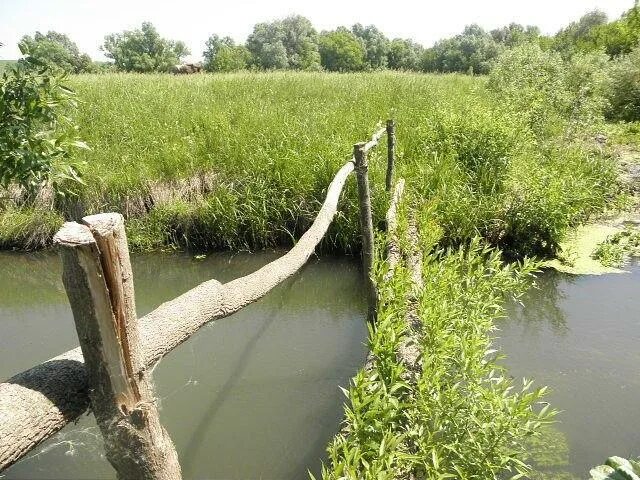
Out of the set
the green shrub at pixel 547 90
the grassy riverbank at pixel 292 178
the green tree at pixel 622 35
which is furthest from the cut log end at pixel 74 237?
the green tree at pixel 622 35

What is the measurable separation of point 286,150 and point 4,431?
22.6 feet

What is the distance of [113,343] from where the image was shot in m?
1.50

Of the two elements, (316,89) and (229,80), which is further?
(229,80)

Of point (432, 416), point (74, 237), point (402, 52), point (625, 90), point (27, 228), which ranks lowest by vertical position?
point (27, 228)

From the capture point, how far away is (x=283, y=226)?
7504 millimetres

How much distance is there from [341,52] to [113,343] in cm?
7252

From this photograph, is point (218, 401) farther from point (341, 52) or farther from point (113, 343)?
point (341, 52)

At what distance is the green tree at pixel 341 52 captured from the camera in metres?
69.0

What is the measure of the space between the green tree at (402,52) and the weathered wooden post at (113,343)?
237 feet

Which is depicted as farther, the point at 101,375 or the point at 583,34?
the point at 583,34

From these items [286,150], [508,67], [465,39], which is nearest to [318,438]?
[286,150]

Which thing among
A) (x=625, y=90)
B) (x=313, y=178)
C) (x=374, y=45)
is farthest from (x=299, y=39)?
(x=313, y=178)

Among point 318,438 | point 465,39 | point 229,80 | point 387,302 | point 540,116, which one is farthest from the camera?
point 465,39

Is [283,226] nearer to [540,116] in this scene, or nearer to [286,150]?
[286,150]
